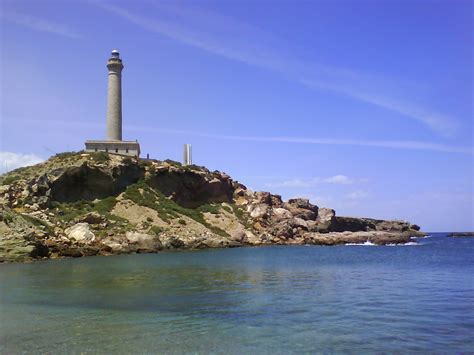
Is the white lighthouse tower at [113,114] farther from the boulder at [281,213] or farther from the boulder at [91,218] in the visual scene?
the boulder at [281,213]

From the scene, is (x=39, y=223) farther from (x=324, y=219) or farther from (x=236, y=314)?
(x=324, y=219)

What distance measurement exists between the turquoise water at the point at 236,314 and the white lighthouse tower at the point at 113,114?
60.8m

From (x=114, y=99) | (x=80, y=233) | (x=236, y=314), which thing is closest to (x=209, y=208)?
(x=114, y=99)

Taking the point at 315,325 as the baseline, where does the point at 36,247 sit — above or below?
above

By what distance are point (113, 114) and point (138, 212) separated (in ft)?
78.0

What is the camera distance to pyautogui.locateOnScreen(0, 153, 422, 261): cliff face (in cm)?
5803

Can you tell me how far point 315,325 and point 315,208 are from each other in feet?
310

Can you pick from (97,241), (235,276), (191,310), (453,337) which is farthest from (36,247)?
(453,337)

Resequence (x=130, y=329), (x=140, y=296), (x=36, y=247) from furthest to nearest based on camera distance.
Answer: (x=36, y=247)
(x=140, y=296)
(x=130, y=329)

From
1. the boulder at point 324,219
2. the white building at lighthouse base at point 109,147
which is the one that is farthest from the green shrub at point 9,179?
the boulder at point 324,219

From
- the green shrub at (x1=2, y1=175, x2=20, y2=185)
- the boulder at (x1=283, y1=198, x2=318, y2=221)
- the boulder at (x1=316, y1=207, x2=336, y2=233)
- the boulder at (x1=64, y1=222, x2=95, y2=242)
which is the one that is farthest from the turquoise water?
the boulder at (x1=283, y1=198, x2=318, y2=221)

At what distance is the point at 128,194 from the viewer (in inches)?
3216

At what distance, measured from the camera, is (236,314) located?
719 inches

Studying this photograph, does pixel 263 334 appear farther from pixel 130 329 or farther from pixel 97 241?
pixel 97 241
